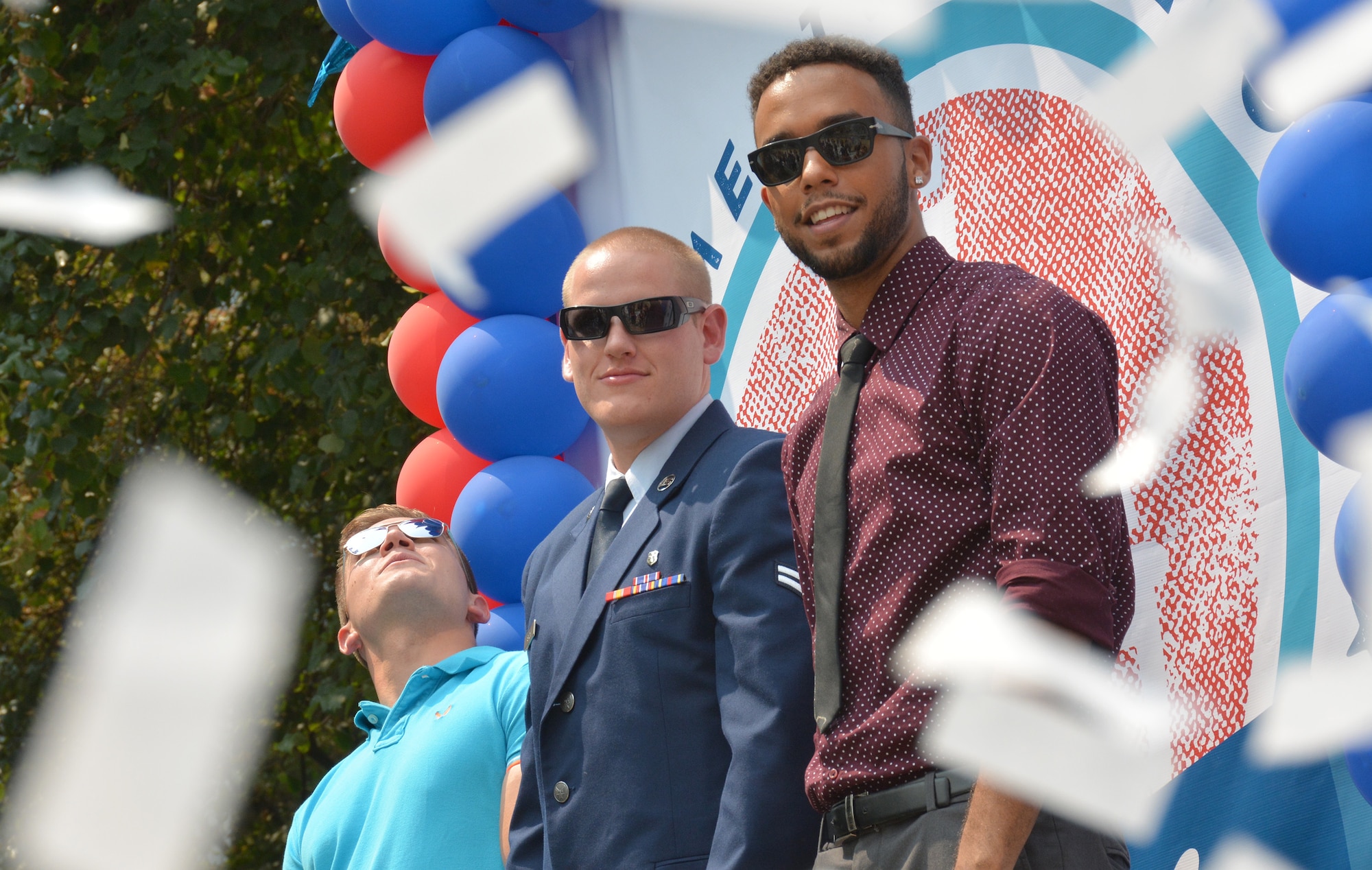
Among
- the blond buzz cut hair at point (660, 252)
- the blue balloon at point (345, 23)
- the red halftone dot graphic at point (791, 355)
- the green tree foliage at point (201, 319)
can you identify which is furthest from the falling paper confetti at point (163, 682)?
the blond buzz cut hair at point (660, 252)

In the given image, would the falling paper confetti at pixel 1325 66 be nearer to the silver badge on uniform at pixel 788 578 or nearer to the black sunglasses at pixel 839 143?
the black sunglasses at pixel 839 143

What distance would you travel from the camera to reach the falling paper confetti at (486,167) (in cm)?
320

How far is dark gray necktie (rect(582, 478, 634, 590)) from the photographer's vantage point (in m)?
2.14

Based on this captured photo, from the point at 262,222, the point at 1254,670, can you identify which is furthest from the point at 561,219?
the point at 262,222

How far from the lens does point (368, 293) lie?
17.1ft

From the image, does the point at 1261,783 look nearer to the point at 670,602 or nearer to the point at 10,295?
the point at 670,602

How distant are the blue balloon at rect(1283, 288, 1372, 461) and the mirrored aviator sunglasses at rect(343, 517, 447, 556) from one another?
67.0 inches

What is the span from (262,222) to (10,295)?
107 cm

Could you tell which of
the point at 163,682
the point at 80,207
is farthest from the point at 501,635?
the point at 80,207

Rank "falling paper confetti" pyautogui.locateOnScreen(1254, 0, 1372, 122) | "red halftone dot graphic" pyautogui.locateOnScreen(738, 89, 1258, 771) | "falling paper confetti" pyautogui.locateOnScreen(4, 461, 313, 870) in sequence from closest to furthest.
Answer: "falling paper confetti" pyautogui.locateOnScreen(1254, 0, 1372, 122)
"red halftone dot graphic" pyautogui.locateOnScreen(738, 89, 1258, 771)
"falling paper confetti" pyautogui.locateOnScreen(4, 461, 313, 870)

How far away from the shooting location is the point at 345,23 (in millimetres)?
3592

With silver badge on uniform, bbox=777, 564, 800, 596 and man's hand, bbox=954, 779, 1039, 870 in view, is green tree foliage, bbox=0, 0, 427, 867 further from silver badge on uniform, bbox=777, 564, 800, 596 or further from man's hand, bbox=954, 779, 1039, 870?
man's hand, bbox=954, 779, 1039, 870

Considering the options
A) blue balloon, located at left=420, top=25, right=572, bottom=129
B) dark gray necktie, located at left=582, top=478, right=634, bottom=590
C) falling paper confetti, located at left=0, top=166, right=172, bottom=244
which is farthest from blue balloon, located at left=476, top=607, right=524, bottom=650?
falling paper confetti, located at left=0, top=166, right=172, bottom=244

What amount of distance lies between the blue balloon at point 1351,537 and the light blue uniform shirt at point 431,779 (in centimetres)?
128
